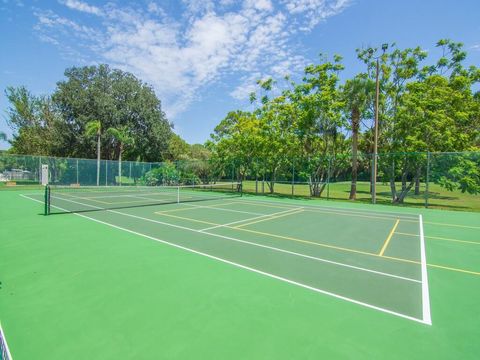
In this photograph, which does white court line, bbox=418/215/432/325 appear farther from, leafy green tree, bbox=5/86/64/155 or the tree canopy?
leafy green tree, bbox=5/86/64/155

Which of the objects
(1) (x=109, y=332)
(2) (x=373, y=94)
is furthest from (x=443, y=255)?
(2) (x=373, y=94)

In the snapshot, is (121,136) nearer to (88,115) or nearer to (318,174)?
(88,115)

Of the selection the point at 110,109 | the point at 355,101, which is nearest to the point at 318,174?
the point at 355,101

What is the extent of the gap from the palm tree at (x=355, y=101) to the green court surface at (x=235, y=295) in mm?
11327

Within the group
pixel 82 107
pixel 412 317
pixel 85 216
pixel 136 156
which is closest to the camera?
pixel 412 317

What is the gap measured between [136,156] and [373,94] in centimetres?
3124

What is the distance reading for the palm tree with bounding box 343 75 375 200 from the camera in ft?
60.3

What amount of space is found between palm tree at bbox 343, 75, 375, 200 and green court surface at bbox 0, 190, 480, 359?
37.2ft

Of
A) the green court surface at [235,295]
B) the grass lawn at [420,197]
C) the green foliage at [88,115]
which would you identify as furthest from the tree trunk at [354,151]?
the green foliage at [88,115]

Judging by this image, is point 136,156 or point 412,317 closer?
point 412,317

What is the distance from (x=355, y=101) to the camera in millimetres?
18688

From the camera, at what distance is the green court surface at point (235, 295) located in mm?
2709

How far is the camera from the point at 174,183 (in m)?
28.8

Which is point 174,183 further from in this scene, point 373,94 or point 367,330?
point 367,330
